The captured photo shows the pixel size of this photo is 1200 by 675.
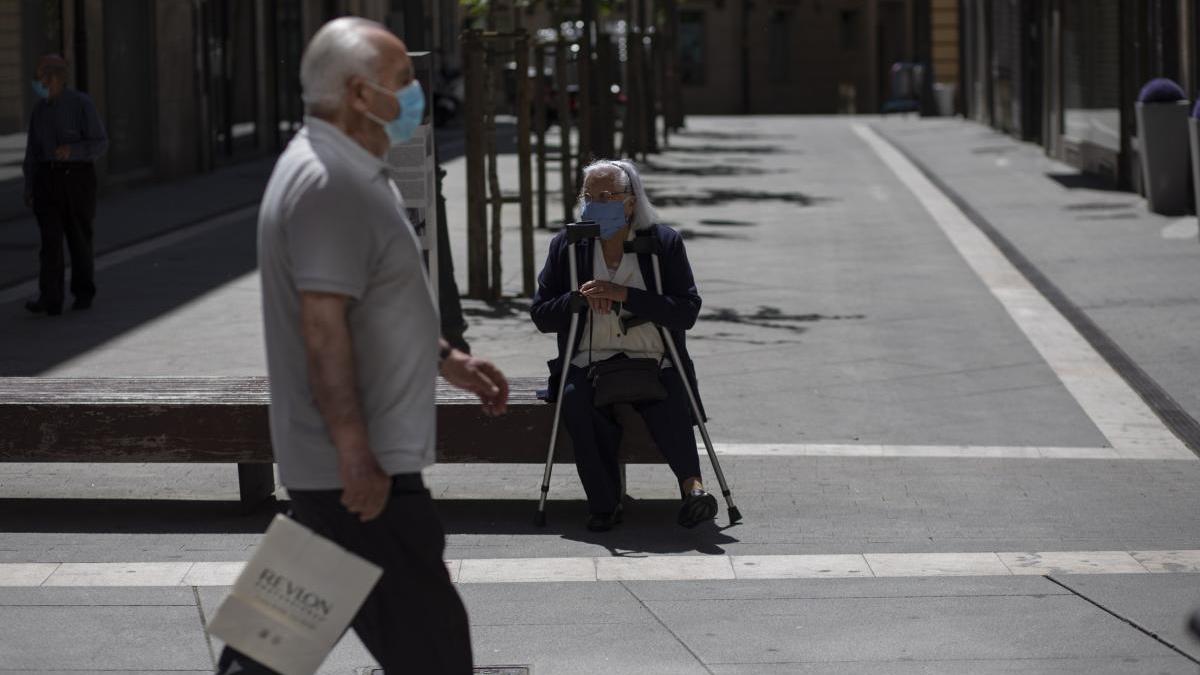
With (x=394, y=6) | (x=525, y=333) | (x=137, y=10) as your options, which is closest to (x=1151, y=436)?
(x=525, y=333)

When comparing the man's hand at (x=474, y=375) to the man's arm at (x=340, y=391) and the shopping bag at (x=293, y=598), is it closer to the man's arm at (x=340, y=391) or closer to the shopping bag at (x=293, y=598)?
the man's arm at (x=340, y=391)

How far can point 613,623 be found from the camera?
591 cm

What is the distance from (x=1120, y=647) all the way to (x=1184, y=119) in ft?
48.4

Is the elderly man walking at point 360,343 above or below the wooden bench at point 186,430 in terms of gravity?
above

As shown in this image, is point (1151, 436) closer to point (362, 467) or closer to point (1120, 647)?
point (1120, 647)

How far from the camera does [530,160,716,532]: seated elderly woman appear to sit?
7117mm

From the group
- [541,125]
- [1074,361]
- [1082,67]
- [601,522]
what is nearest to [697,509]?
[601,522]

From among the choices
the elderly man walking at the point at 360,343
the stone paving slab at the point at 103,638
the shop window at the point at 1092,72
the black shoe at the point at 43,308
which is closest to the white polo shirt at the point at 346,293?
the elderly man walking at the point at 360,343

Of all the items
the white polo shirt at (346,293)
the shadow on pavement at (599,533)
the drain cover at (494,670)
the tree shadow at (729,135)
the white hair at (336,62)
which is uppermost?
the white hair at (336,62)

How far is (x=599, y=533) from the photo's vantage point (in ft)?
23.7

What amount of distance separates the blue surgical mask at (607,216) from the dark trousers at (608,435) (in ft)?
1.79

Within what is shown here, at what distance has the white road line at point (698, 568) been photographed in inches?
255

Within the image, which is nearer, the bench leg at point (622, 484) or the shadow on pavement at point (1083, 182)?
the bench leg at point (622, 484)

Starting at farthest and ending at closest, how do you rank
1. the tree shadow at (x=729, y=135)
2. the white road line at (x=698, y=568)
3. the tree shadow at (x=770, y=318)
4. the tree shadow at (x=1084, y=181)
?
the tree shadow at (x=729, y=135), the tree shadow at (x=1084, y=181), the tree shadow at (x=770, y=318), the white road line at (x=698, y=568)
